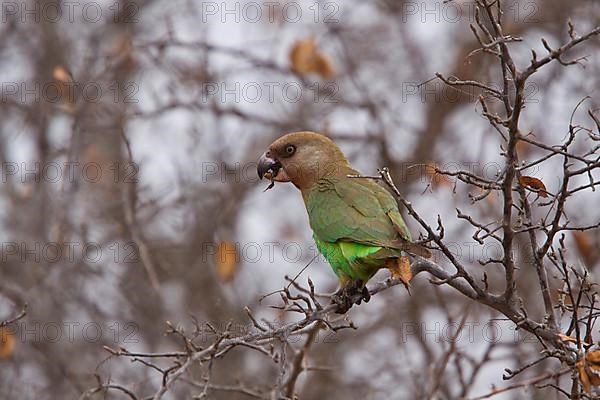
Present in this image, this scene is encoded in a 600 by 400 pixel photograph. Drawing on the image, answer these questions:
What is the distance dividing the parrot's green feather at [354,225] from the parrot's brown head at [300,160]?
0.33ft

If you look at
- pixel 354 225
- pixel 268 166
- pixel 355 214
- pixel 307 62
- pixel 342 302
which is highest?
pixel 307 62

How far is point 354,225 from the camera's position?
5387 mm

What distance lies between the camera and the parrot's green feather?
512 cm

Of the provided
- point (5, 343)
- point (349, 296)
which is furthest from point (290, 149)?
point (5, 343)

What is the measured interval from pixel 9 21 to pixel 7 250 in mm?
3222

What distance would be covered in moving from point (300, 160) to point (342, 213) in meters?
0.67

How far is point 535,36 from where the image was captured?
10320 millimetres

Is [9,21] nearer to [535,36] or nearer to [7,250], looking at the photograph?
[7,250]

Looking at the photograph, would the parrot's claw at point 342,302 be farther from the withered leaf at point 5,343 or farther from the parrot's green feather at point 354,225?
the withered leaf at point 5,343

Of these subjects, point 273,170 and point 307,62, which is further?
point 307,62

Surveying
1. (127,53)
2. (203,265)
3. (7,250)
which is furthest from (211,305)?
(127,53)

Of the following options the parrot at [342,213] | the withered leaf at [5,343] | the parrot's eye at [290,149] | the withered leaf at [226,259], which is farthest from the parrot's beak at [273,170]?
the withered leaf at [5,343]

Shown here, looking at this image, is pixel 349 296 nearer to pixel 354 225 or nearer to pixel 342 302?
pixel 342 302

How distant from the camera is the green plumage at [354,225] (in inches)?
202
